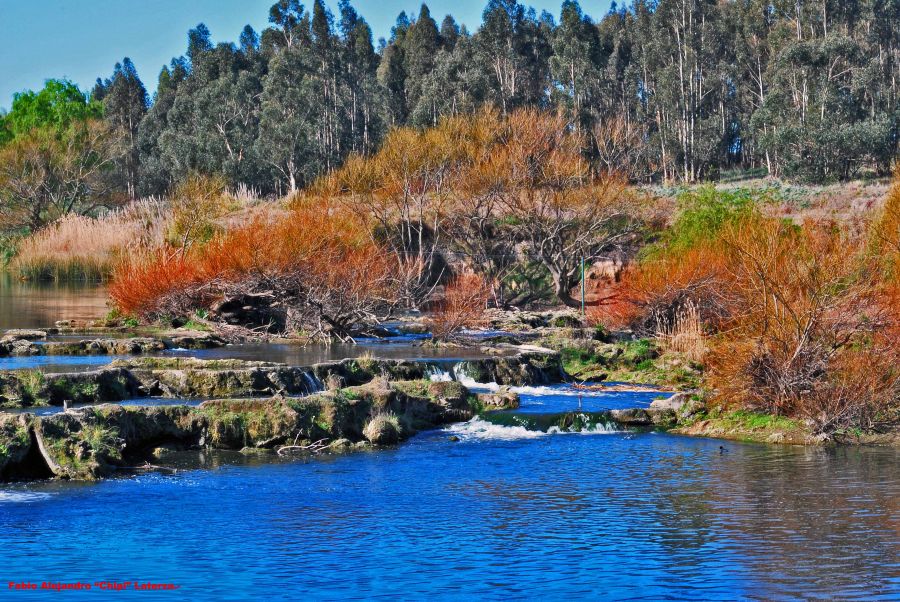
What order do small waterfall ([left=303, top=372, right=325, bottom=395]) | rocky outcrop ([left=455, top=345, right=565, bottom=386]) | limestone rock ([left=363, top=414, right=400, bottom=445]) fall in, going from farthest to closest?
rocky outcrop ([left=455, top=345, right=565, bottom=386]) → small waterfall ([left=303, top=372, right=325, bottom=395]) → limestone rock ([left=363, top=414, right=400, bottom=445])

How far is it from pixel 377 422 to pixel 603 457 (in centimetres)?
333

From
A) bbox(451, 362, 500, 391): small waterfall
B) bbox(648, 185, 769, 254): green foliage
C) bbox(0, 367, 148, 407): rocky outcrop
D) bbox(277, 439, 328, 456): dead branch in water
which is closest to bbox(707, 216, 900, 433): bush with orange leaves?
bbox(451, 362, 500, 391): small waterfall

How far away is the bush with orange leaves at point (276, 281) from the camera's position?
27438mm

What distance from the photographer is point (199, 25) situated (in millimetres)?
96188

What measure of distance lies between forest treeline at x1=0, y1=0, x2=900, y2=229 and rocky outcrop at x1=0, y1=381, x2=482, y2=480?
41.8m

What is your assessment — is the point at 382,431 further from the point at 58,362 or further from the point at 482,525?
the point at 58,362

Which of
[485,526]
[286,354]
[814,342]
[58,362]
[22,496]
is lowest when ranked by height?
[485,526]

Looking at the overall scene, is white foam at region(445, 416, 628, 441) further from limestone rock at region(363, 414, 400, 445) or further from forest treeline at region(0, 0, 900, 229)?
forest treeline at region(0, 0, 900, 229)

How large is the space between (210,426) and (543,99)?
66.0 m

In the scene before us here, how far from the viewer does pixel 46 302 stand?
3741 centimetres

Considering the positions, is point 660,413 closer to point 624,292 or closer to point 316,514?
point 316,514

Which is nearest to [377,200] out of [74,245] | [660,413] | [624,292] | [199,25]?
[74,245]

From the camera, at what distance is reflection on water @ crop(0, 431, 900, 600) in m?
10.1

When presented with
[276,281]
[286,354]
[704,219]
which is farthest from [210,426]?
[704,219]
